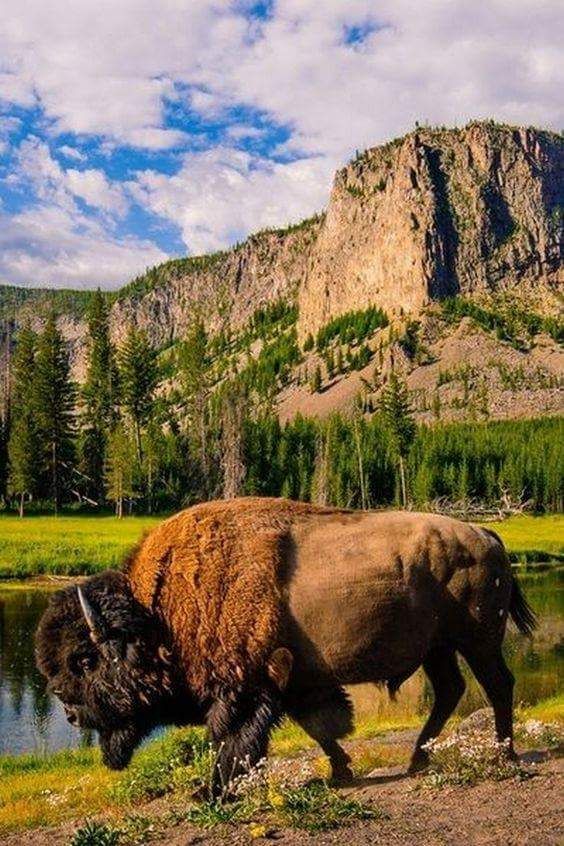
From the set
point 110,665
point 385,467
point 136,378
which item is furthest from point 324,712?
point 385,467

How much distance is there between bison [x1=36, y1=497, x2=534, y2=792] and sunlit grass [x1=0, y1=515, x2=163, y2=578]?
29633mm

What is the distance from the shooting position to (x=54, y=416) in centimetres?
8550

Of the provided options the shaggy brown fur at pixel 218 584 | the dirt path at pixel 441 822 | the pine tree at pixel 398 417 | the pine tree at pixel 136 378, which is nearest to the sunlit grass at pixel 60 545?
the pine tree at pixel 136 378

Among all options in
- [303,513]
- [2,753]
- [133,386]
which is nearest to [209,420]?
[133,386]

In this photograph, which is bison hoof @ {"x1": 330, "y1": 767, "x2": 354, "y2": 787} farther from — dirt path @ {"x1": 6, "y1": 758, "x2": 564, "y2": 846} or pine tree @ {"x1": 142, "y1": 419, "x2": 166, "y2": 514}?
pine tree @ {"x1": 142, "y1": 419, "x2": 166, "y2": 514}

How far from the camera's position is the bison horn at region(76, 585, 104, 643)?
7.66m

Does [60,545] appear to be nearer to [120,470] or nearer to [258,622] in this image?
[120,470]

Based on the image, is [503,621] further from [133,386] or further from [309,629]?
[133,386]

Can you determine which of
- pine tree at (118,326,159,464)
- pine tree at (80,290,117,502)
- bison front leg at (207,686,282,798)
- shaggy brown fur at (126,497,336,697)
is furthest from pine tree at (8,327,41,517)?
bison front leg at (207,686,282,798)

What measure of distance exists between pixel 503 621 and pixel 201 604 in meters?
3.00

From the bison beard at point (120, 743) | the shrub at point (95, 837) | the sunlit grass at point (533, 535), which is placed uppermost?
the bison beard at point (120, 743)

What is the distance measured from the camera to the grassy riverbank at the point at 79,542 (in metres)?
47.7

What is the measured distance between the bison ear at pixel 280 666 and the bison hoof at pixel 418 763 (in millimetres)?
1915

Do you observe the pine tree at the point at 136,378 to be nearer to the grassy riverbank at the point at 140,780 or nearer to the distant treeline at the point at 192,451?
the distant treeline at the point at 192,451
